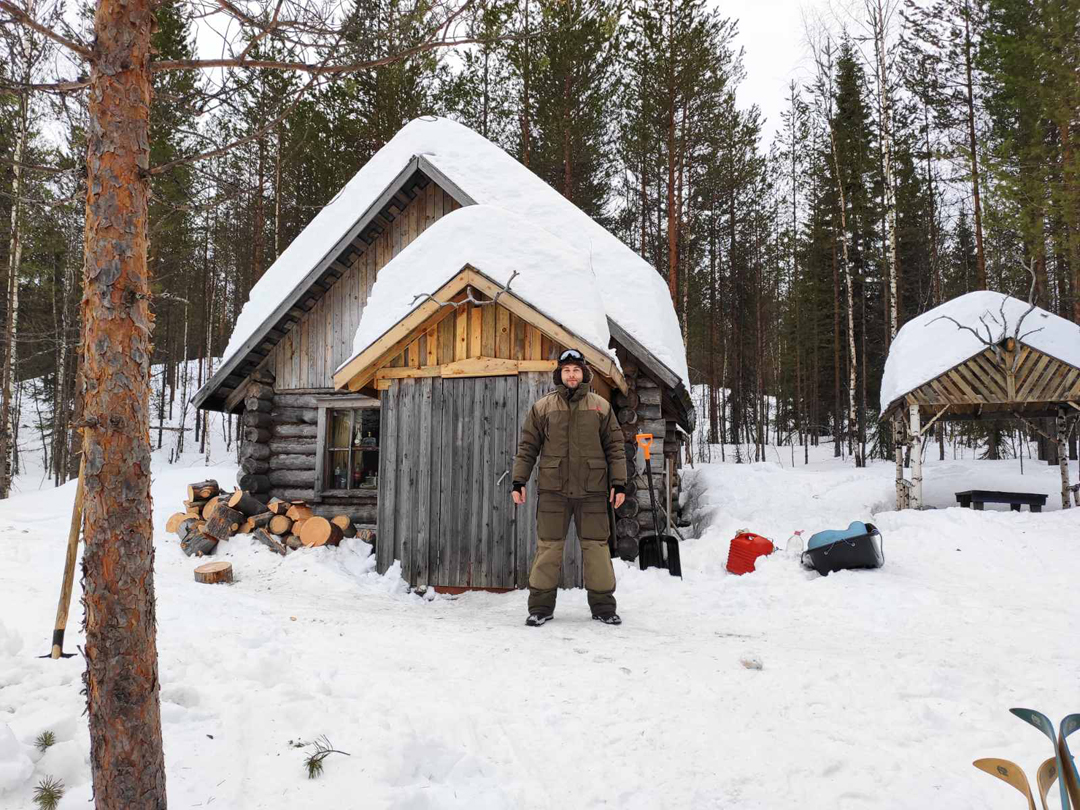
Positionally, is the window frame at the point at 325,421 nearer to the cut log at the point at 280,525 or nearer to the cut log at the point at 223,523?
the cut log at the point at 280,525

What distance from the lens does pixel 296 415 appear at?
967cm

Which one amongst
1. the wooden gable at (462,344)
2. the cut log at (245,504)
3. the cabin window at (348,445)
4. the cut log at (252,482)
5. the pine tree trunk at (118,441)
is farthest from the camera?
the cabin window at (348,445)

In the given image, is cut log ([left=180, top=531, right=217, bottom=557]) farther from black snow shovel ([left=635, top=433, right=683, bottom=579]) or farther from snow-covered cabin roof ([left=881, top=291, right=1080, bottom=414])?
snow-covered cabin roof ([left=881, top=291, right=1080, bottom=414])

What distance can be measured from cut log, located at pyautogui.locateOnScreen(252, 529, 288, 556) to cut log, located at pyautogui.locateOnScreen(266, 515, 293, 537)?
2.7 inches

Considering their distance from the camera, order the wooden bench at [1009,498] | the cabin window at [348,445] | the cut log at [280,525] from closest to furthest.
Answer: the cut log at [280,525] < the cabin window at [348,445] < the wooden bench at [1009,498]

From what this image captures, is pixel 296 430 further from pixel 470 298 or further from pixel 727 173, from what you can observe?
pixel 727 173

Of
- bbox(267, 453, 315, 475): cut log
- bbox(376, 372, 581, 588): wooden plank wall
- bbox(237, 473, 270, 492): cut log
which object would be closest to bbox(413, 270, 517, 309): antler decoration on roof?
bbox(376, 372, 581, 588): wooden plank wall

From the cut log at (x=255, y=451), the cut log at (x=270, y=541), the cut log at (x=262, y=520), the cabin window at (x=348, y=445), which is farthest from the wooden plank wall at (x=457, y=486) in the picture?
the cut log at (x=255, y=451)

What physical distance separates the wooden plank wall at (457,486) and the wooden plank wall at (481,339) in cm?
25

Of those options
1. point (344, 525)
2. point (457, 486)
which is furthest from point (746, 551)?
point (344, 525)

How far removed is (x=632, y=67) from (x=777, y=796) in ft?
55.7

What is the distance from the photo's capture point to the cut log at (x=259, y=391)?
9.49 metres

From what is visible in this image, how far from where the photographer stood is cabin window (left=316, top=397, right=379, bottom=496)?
31.0 ft

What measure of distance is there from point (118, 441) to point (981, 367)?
1141 centimetres
